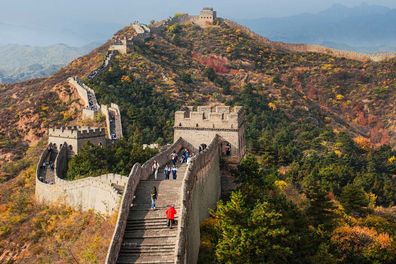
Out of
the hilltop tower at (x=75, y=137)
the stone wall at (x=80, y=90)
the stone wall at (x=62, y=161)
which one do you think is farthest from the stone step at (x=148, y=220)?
the stone wall at (x=80, y=90)

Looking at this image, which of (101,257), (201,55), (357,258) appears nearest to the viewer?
(101,257)

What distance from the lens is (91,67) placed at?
88438mm

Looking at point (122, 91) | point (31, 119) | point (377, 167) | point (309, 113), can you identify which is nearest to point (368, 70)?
point (309, 113)

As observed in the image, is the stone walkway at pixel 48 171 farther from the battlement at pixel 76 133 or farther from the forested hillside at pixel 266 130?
the forested hillside at pixel 266 130

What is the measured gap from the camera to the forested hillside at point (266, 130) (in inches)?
1062

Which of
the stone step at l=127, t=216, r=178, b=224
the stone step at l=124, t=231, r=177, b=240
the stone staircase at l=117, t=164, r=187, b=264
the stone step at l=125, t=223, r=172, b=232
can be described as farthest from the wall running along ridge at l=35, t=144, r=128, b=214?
the stone step at l=124, t=231, r=177, b=240

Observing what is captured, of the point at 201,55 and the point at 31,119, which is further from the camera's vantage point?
the point at 201,55

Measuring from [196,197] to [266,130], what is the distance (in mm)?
47674

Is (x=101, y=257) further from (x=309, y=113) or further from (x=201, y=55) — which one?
(x=201, y=55)

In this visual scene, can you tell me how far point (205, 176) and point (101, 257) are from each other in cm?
751

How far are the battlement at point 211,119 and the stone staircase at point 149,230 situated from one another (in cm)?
826

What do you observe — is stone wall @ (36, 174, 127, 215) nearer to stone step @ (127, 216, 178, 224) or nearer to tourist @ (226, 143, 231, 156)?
stone step @ (127, 216, 178, 224)

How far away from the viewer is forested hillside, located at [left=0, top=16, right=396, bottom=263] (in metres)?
27.0

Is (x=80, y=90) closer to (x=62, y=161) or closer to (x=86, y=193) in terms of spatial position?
(x=62, y=161)
